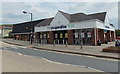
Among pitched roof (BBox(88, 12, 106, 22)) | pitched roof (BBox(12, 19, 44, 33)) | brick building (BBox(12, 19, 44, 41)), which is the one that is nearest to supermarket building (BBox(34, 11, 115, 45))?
pitched roof (BBox(88, 12, 106, 22))

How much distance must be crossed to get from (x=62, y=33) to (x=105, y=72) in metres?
22.6

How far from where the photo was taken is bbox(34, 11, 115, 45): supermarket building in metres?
22.2

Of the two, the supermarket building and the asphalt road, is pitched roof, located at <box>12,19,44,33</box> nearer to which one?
the supermarket building

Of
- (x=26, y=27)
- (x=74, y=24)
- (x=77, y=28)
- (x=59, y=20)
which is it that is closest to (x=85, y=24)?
(x=77, y=28)

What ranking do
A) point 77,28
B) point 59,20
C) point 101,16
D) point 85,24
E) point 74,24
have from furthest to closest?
point 59,20, point 101,16, point 74,24, point 77,28, point 85,24

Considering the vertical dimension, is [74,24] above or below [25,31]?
above

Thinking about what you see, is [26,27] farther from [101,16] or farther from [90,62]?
[90,62]

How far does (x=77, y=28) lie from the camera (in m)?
23.6

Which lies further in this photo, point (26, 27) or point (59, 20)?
point (26, 27)

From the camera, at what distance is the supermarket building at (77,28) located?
22.2m

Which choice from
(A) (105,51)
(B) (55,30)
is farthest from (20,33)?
(A) (105,51)

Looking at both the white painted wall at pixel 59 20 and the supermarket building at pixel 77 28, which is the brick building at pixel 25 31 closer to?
the supermarket building at pixel 77 28

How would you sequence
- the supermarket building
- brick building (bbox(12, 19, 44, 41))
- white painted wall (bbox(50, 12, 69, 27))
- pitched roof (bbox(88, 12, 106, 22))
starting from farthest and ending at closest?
brick building (bbox(12, 19, 44, 41)), pitched roof (bbox(88, 12, 106, 22)), white painted wall (bbox(50, 12, 69, 27)), the supermarket building

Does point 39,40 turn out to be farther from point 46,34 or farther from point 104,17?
point 104,17
